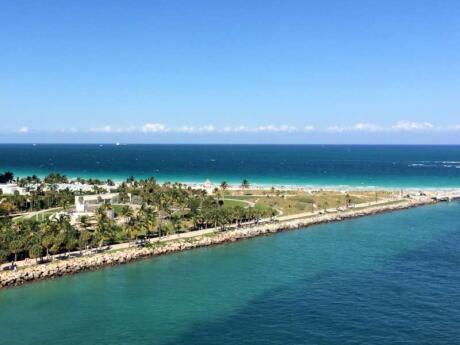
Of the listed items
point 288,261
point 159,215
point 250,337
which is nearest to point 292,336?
point 250,337

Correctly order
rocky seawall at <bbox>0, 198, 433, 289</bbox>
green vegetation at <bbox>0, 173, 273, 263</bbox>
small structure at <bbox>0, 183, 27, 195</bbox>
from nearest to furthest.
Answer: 1. rocky seawall at <bbox>0, 198, 433, 289</bbox>
2. green vegetation at <bbox>0, 173, 273, 263</bbox>
3. small structure at <bbox>0, 183, 27, 195</bbox>

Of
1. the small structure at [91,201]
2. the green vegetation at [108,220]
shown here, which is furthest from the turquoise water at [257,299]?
the small structure at [91,201]

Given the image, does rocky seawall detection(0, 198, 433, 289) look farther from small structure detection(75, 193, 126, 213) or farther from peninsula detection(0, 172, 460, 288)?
small structure detection(75, 193, 126, 213)

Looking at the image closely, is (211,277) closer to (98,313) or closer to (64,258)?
(98,313)

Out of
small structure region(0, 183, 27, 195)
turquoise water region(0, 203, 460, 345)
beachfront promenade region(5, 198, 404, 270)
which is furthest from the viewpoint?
small structure region(0, 183, 27, 195)

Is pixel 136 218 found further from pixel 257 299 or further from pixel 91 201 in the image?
pixel 257 299

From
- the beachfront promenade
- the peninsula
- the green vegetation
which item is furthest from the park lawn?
the beachfront promenade

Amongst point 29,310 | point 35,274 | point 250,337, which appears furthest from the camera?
point 35,274
